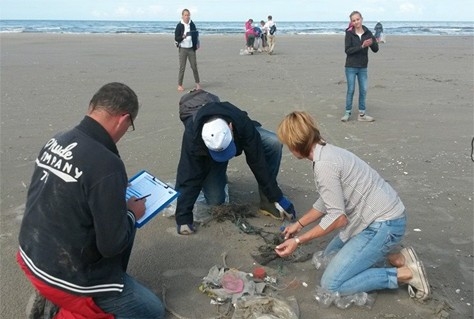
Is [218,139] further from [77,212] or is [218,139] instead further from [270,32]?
[270,32]

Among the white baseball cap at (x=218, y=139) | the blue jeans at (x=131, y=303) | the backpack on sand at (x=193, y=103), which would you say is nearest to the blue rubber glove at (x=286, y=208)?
the white baseball cap at (x=218, y=139)

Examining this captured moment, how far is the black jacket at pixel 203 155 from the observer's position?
12.4 ft

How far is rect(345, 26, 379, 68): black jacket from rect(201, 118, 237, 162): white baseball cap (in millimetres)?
4608

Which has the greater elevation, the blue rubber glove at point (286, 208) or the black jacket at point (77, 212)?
the black jacket at point (77, 212)

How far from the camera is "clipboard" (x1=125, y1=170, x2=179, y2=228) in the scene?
3.00m

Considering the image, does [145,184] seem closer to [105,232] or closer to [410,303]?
[105,232]

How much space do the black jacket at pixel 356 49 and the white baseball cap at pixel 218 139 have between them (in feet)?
15.1

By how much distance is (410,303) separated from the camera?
3154mm

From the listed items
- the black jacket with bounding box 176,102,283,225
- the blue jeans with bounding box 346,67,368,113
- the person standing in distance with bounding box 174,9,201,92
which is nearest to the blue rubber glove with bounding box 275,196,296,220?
the black jacket with bounding box 176,102,283,225

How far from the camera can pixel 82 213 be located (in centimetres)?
237

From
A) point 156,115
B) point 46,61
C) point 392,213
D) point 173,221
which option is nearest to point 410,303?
point 392,213

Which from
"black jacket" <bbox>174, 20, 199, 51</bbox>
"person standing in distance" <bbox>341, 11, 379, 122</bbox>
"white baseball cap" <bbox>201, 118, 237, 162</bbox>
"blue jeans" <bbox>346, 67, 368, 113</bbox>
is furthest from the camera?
"black jacket" <bbox>174, 20, 199, 51</bbox>

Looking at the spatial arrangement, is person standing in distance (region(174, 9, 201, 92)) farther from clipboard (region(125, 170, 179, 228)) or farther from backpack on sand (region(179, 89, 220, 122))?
clipboard (region(125, 170, 179, 228))

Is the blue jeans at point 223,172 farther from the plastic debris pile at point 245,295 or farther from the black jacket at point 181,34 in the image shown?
the black jacket at point 181,34
